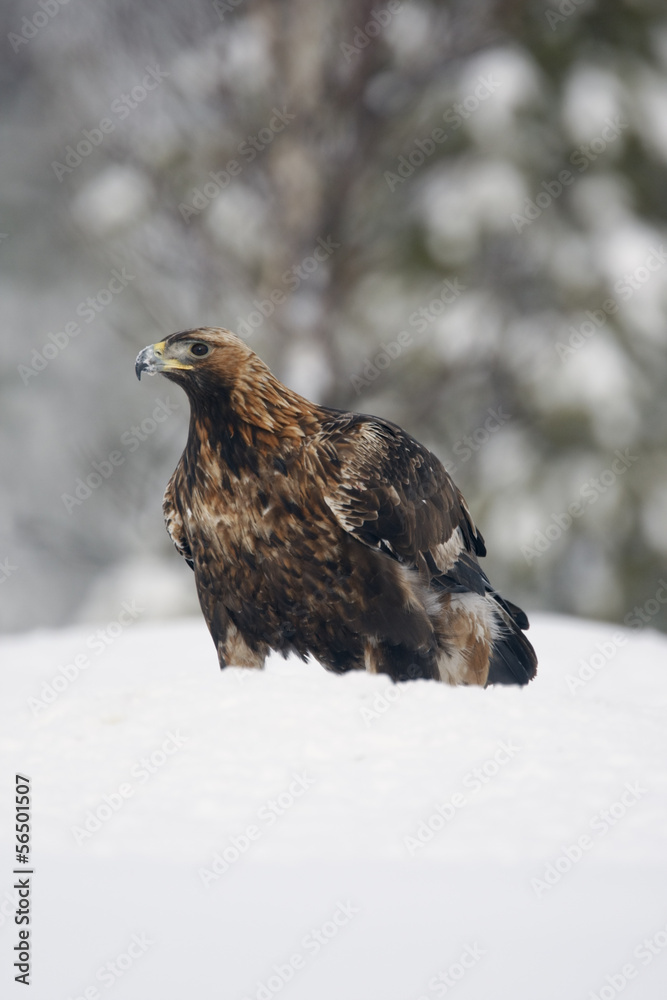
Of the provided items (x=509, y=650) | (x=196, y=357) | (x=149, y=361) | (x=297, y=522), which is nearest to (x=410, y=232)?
(x=509, y=650)

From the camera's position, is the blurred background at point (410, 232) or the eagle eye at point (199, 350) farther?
the blurred background at point (410, 232)

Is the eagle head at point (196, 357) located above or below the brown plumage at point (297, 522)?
above

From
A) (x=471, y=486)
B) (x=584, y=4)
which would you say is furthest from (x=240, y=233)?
(x=584, y=4)

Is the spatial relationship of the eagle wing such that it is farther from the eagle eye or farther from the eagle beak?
the eagle beak

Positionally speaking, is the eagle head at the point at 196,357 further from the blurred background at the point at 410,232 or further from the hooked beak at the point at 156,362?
the blurred background at the point at 410,232

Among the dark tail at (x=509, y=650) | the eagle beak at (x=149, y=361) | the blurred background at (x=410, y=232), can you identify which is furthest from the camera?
the blurred background at (x=410, y=232)

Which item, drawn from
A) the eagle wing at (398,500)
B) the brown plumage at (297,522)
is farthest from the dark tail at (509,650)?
the brown plumage at (297,522)

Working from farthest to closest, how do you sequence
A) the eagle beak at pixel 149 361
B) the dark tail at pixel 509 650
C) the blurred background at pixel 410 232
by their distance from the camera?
the blurred background at pixel 410 232, the dark tail at pixel 509 650, the eagle beak at pixel 149 361

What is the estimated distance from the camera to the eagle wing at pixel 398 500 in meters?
3.65

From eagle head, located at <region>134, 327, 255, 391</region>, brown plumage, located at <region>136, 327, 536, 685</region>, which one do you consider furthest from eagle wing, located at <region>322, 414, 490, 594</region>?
eagle head, located at <region>134, 327, 255, 391</region>

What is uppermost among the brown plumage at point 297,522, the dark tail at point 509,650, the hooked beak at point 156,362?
the hooked beak at point 156,362

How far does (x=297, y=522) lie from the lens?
365 cm

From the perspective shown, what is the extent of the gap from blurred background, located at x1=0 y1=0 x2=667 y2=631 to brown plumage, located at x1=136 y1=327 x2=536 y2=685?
142 inches

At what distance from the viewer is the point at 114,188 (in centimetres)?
809
